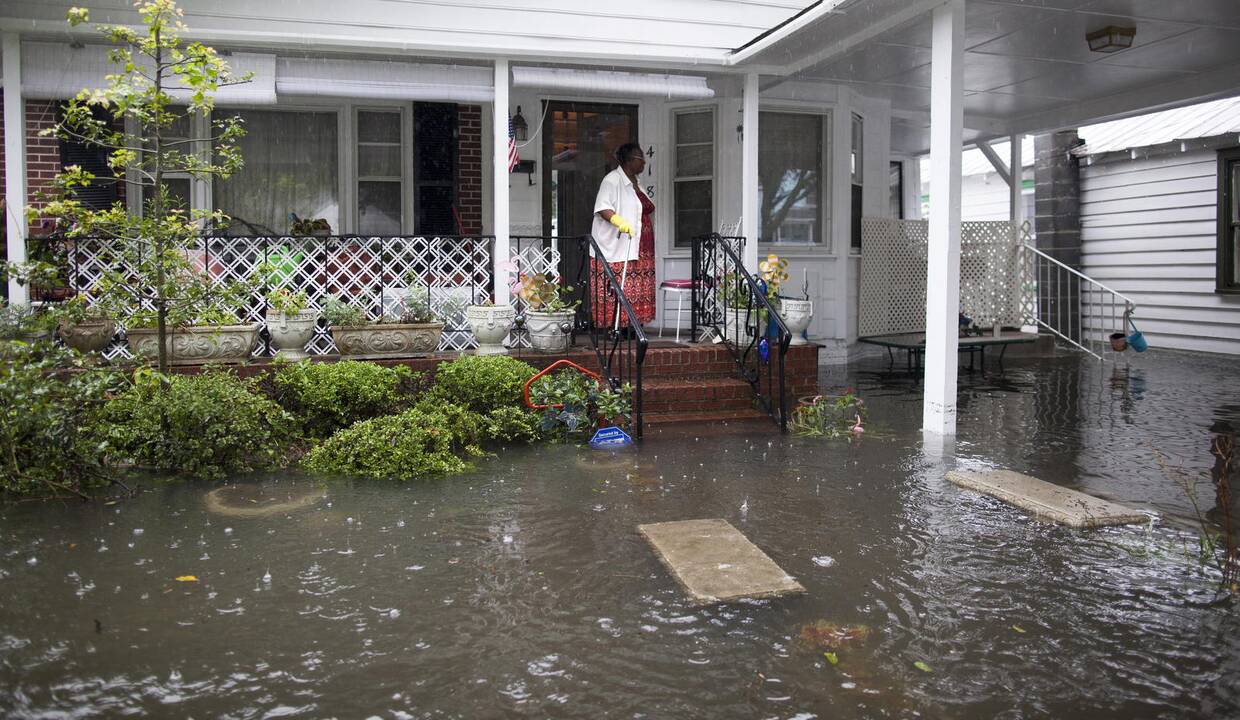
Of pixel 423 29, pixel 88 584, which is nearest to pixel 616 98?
pixel 423 29

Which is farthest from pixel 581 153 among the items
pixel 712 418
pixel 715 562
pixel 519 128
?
pixel 715 562

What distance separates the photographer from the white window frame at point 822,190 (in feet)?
35.7

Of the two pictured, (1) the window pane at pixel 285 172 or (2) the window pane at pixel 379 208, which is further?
(2) the window pane at pixel 379 208

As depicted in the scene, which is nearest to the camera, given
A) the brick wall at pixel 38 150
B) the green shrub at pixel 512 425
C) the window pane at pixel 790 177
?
the green shrub at pixel 512 425

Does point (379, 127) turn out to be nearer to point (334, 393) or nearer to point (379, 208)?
point (379, 208)

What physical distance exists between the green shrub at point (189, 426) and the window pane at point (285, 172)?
397 centimetres

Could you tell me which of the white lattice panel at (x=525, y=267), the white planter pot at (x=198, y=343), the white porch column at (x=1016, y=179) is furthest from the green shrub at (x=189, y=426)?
the white porch column at (x=1016, y=179)

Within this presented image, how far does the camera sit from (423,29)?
7.89 meters

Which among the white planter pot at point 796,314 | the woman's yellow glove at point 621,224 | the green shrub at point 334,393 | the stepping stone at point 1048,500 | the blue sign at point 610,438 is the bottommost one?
the stepping stone at point 1048,500

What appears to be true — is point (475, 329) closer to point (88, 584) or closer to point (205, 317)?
point (205, 317)

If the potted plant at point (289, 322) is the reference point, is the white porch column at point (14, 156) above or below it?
above

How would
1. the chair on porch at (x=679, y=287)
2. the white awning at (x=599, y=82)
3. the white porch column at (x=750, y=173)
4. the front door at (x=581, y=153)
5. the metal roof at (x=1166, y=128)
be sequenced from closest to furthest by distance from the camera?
the white awning at (x=599, y=82) → the white porch column at (x=750, y=173) → the chair on porch at (x=679, y=287) → the front door at (x=581, y=153) → the metal roof at (x=1166, y=128)

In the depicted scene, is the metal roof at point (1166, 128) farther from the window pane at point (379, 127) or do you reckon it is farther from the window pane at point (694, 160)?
the window pane at point (379, 127)

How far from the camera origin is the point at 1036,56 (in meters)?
9.32
